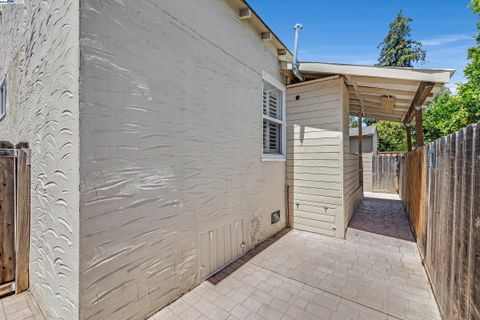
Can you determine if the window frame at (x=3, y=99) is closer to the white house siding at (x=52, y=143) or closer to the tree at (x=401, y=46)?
the white house siding at (x=52, y=143)

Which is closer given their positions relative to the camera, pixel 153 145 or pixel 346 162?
pixel 153 145

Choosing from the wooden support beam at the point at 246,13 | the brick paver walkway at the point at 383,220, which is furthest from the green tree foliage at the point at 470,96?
the wooden support beam at the point at 246,13

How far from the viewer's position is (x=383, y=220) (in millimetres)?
5973

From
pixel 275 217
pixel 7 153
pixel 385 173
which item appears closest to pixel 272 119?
pixel 275 217

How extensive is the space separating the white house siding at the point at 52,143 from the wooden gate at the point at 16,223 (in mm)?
175

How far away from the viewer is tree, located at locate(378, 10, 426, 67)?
20.2 meters

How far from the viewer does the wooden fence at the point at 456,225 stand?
1.46 m

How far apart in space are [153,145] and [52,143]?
98 cm

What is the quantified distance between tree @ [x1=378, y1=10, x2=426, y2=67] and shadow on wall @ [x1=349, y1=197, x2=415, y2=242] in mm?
19268

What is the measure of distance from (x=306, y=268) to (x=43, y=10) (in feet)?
15.8

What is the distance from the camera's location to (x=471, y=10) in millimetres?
9648

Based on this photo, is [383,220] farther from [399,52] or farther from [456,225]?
[399,52]

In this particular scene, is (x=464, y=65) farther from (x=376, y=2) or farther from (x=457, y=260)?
(x=457, y=260)

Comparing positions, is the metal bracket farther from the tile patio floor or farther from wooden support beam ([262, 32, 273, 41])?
wooden support beam ([262, 32, 273, 41])
